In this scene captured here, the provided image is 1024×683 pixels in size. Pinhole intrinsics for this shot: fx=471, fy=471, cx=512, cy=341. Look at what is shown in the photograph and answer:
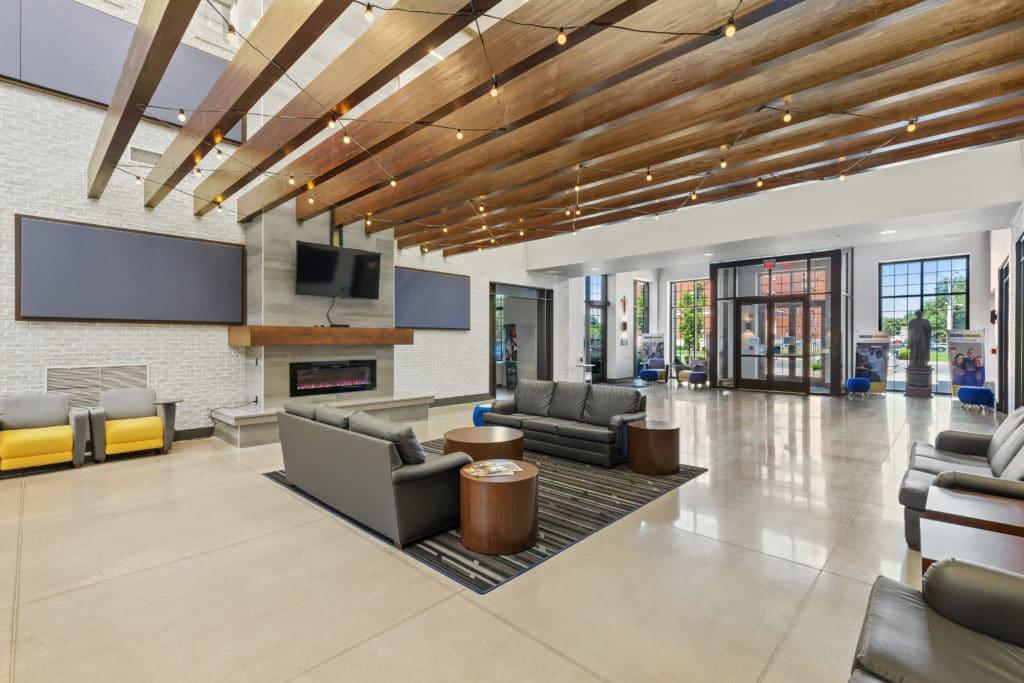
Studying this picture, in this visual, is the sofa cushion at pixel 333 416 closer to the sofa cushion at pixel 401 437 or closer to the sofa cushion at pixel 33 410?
the sofa cushion at pixel 401 437

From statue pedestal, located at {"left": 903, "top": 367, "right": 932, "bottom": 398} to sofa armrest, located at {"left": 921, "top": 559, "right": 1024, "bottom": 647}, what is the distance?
1275cm

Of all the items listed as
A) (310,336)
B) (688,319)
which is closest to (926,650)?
(310,336)

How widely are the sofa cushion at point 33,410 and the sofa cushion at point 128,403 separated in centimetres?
42

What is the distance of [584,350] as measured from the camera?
14.1 metres

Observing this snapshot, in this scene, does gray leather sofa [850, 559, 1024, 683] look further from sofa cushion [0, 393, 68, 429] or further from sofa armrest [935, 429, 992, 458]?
sofa cushion [0, 393, 68, 429]

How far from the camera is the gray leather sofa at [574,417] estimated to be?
5.29 meters

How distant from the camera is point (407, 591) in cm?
272

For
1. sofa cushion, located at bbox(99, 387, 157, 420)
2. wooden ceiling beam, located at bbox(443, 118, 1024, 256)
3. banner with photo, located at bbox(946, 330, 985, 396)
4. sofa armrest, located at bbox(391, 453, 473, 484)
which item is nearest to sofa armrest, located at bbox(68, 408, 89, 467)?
sofa cushion, located at bbox(99, 387, 157, 420)

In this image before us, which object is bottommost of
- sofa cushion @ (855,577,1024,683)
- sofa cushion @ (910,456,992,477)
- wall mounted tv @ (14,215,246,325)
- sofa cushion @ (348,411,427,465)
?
sofa cushion @ (855,577,1024,683)

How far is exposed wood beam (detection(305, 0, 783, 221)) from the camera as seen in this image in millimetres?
2904

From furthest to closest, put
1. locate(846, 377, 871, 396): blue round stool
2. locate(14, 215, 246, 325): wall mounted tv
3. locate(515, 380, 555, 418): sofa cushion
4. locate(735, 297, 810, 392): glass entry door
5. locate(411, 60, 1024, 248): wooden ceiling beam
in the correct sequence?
1. locate(735, 297, 810, 392): glass entry door
2. locate(846, 377, 871, 396): blue round stool
3. locate(515, 380, 555, 418): sofa cushion
4. locate(14, 215, 246, 325): wall mounted tv
5. locate(411, 60, 1024, 248): wooden ceiling beam

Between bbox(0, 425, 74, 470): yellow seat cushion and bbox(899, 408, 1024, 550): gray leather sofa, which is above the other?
bbox(899, 408, 1024, 550): gray leather sofa

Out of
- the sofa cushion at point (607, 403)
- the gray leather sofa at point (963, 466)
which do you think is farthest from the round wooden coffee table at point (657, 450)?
the gray leather sofa at point (963, 466)

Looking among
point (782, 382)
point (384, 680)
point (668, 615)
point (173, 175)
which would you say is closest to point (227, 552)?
point (384, 680)
